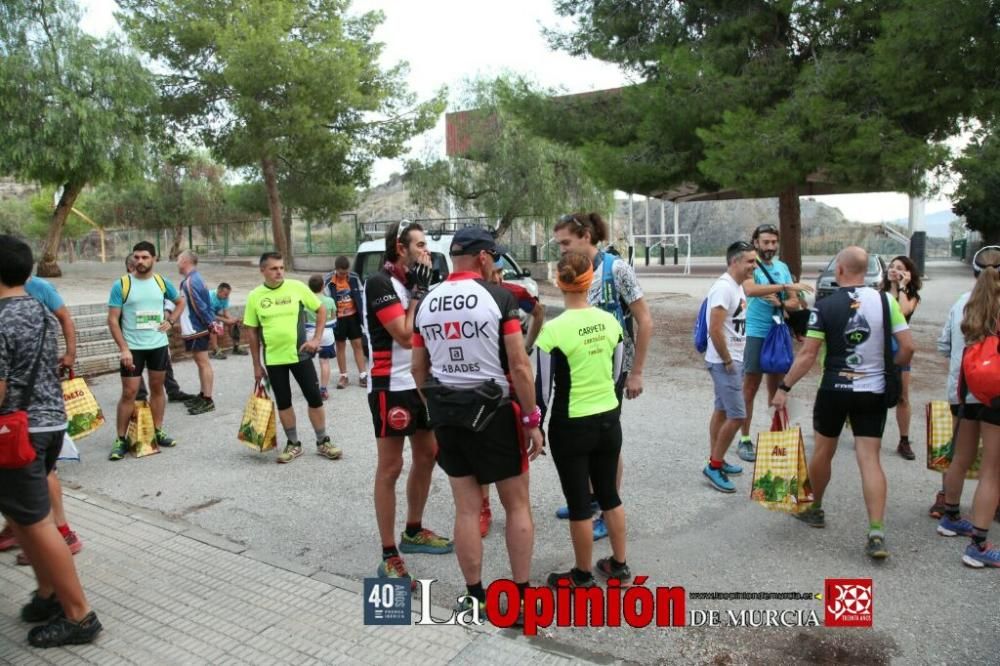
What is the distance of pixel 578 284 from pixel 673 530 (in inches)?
77.5

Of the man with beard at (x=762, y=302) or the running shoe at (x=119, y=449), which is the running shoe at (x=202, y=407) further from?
the man with beard at (x=762, y=302)

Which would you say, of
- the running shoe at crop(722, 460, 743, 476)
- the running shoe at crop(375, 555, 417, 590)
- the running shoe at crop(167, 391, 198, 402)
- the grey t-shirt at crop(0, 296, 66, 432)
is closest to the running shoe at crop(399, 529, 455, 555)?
the running shoe at crop(375, 555, 417, 590)

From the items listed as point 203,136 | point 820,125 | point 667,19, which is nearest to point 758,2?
point 667,19

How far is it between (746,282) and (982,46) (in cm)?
580

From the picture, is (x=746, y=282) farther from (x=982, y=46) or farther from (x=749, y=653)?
(x=982, y=46)

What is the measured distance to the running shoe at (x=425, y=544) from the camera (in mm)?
4301

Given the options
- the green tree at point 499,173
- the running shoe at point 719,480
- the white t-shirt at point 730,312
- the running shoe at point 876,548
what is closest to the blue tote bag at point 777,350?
the white t-shirt at point 730,312

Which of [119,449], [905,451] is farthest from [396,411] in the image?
[905,451]

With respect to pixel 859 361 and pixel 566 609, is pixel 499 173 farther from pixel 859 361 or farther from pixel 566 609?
pixel 566 609

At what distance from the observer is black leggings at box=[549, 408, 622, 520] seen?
351 centimetres

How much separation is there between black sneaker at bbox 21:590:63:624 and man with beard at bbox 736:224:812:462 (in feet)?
15.6

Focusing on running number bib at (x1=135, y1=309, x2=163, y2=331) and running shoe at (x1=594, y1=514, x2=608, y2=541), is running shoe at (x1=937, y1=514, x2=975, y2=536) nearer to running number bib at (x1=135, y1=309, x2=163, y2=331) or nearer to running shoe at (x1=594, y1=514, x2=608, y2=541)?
running shoe at (x1=594, y1=514, x2=608, y2=541)

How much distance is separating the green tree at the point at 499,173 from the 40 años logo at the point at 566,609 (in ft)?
70.1

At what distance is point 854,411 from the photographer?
164 inches
